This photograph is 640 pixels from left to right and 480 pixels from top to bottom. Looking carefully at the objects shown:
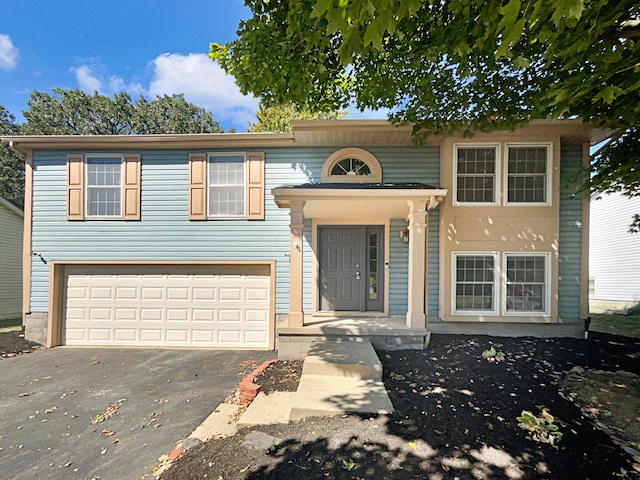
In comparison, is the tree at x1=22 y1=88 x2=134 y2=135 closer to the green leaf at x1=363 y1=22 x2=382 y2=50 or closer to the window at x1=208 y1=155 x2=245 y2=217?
the window at x1=208 y1=155 x2=245 y2=217

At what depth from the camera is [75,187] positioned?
23.2ft

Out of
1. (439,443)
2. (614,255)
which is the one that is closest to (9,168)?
(439,443)

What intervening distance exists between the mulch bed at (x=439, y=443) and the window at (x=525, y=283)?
2.23 metres

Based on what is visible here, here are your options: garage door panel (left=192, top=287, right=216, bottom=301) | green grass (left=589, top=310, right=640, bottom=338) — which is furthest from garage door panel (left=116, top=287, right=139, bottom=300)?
green grass (left=589, top=310, right=640, bottom=338)

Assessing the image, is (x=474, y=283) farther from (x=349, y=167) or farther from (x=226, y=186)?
(x=226, y=186)

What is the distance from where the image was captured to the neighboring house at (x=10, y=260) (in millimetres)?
10031

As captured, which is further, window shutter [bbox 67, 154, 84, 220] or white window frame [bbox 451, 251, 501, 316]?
window shutter [bbox 67, 154, 84, 220]

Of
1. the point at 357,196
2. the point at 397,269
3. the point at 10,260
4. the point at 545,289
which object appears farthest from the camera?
the point at 10,260

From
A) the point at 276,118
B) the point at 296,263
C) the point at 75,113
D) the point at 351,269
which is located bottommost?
the point at 351,269

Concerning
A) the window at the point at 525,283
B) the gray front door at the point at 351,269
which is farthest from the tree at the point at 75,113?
the window at the point at 525,283

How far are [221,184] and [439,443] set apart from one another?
6.42 metres

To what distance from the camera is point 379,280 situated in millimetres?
6879

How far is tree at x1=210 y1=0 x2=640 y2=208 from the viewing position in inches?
115

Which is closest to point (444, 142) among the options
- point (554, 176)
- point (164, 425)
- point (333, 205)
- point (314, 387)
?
point (554, 176)
